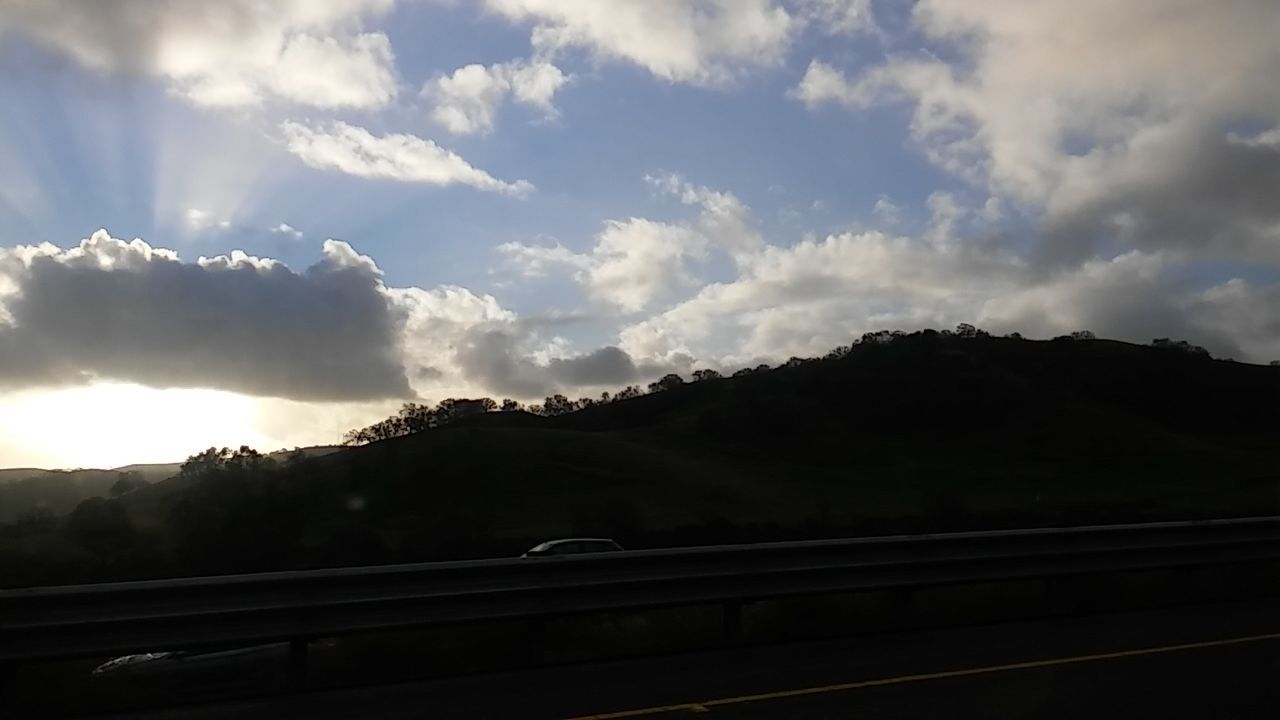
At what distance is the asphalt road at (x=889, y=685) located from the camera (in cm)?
678

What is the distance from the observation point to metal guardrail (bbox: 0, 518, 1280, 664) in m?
7.16

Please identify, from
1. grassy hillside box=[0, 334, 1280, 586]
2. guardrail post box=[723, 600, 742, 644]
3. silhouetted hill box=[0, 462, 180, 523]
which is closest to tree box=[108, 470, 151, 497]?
grassy hillside box=[0, 334, 1280, 586]

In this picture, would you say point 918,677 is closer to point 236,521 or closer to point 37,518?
point 236,521

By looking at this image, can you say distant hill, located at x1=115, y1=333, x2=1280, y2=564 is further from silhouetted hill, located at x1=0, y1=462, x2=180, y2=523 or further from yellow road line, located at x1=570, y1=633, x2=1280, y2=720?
yellow road line, located at x1=570, y1=633, x2=1280, y2=720

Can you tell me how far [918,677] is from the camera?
7.76m

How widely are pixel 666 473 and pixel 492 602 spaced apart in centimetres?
9141

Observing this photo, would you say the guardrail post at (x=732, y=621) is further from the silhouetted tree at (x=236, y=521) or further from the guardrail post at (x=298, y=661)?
the silhouetted tree at (x=236, y=521)

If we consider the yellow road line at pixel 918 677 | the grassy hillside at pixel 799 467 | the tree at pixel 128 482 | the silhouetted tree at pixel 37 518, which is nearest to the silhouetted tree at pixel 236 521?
the grassy hillside at pixel 799 467

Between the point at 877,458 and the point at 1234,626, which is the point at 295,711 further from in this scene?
the point at 877,458

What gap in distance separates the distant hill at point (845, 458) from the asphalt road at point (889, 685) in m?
20.4

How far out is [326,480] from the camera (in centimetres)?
8038

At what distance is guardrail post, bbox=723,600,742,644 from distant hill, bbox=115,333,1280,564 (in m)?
19.6

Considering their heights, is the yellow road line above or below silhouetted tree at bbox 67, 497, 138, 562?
below

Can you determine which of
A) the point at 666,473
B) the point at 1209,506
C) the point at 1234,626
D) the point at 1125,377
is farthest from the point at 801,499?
the point at 1125,377
